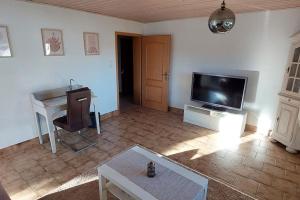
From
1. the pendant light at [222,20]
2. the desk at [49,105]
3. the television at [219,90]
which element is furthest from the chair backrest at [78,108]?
the television at [219,90]

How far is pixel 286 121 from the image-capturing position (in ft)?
9.77

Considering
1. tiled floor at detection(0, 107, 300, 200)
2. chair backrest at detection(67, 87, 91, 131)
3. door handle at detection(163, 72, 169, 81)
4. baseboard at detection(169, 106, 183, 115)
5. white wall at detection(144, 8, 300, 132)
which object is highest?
white wall at detection(144, 8, 300, 132)

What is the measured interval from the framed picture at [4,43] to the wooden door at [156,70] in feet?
9.51

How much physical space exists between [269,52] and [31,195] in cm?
415

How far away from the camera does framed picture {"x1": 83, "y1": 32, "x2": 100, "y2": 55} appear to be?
359 cm

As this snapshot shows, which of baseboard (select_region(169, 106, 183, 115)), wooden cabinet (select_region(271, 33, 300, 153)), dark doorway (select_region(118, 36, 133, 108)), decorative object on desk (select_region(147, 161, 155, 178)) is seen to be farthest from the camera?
dark doorway (select_region(118, 36, 133, 108))

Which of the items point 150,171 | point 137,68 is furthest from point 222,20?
point 137,68

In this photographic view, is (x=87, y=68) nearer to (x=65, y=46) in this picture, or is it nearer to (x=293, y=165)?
(x=65, y=46)

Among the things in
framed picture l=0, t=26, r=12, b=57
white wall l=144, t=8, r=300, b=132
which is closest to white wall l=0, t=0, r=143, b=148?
framed picture l=0, t=26, r=12, b=57

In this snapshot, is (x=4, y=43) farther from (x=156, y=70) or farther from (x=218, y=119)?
(x=218, y=119)

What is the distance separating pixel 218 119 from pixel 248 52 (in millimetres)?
1398

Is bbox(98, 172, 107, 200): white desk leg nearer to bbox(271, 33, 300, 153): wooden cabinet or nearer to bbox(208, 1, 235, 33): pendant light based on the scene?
bbox(208, 1, 235, 33): pendant light

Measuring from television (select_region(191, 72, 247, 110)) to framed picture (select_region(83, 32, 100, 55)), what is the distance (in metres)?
2.16

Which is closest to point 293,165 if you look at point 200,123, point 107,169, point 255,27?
point 200,123
